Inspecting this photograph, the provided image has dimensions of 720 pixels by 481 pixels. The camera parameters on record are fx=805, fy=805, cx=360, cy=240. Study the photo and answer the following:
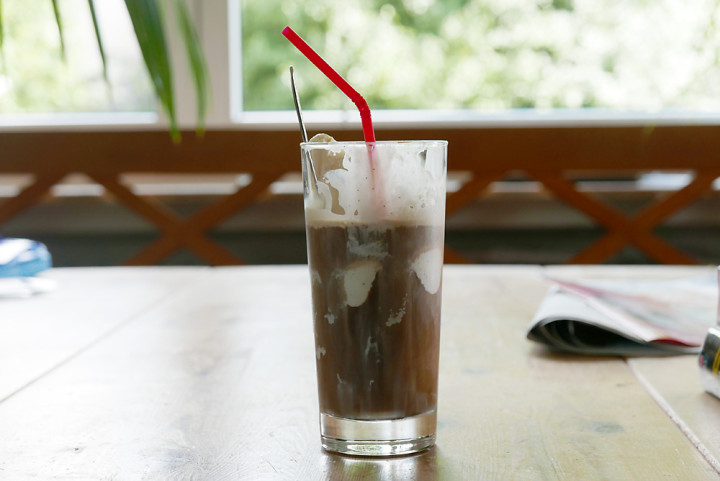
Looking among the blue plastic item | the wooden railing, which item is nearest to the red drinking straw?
the blue plastic item

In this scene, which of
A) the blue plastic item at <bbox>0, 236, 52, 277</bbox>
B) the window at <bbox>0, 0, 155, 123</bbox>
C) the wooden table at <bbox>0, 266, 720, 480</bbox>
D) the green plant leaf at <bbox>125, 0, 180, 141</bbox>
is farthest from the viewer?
the window at <bbox>0, 0, 155, 123</bbox>

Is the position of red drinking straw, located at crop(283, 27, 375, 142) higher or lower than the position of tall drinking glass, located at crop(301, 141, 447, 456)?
higher

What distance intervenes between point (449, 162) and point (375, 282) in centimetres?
196

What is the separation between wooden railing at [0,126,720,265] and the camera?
2377mm

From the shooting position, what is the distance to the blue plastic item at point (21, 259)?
1.09 metres

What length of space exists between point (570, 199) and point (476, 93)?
677mm

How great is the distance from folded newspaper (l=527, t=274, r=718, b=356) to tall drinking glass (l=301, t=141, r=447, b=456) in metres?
0.32

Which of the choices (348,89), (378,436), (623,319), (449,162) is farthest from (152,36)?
(449,162)

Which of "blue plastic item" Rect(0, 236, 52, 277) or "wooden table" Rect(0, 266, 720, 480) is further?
"blue plastic item" Rect(0, 236, 52, 277)

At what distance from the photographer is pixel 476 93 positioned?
2.92m

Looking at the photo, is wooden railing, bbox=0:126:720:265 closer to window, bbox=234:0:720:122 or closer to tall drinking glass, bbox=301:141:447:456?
window, bbox=234:0:720:122

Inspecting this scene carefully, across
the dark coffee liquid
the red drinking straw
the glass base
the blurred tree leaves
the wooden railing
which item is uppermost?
the red drinking straw

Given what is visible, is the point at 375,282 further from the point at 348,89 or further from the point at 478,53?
the point at 478,53

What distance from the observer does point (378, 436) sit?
471 millimetres
